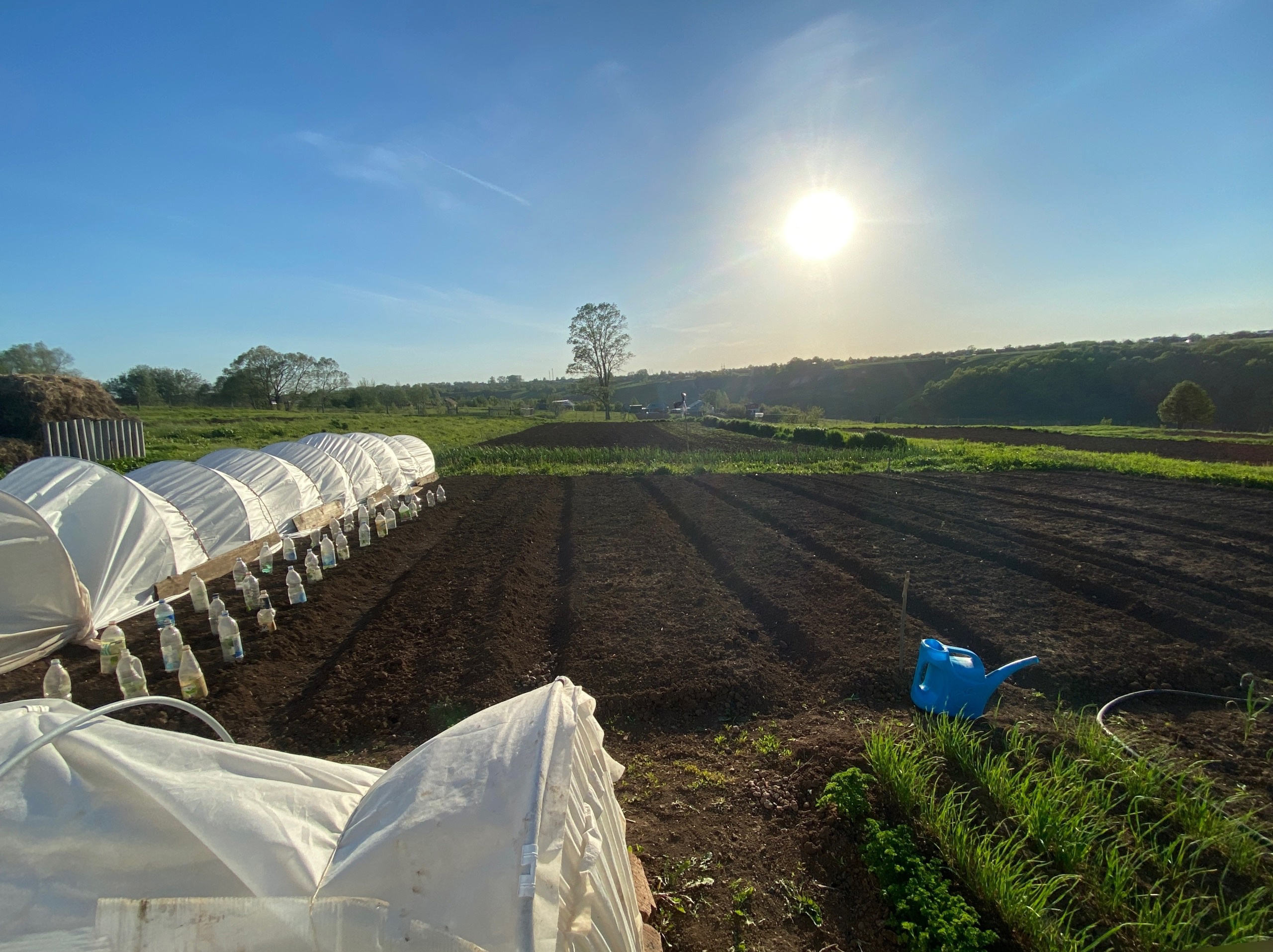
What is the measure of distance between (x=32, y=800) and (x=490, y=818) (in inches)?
39.2

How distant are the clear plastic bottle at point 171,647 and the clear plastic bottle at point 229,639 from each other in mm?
291

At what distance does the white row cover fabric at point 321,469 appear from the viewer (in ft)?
34.7

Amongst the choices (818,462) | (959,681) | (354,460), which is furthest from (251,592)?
(818,462)

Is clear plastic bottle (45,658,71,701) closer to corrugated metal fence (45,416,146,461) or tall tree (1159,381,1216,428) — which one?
corrugated metal fence (45,416,146,461)

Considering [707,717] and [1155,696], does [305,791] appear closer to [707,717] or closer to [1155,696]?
[707,717]

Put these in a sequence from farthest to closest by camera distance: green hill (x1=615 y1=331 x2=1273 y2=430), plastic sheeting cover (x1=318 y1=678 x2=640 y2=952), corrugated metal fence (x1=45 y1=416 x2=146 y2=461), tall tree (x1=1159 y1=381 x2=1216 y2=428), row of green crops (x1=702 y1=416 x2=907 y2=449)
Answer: green hill (x1=615 y1=331 x2=1273 y2=430), tall tree (x1=1159 y1=381 x2=1216 y2=428), row of green crops (x1=702 y1=416 x2=907 y2=449), corrugated metal fence (x1=45 y1=416 x2=146 y2=461), plastic sheeting cover (x1=318 y1=678 x2=640 y2=952)

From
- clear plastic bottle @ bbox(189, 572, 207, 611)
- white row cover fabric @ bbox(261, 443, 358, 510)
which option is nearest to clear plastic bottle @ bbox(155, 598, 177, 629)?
clear plastic bottle @ bbox(189, 572, 207, 611)

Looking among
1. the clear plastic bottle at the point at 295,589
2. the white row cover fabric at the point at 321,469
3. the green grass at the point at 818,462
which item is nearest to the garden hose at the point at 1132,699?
the clear plastic bottle at the point at 295,589

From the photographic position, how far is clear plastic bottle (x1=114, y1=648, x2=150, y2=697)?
390cm

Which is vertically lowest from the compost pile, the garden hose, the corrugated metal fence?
the garden hose

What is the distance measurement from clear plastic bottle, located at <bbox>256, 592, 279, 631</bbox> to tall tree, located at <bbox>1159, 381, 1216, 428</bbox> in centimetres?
4415

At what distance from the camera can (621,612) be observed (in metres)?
6.21

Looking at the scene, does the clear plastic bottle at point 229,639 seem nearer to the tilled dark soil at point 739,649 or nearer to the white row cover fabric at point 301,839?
the tilled dark soil at point 739,649

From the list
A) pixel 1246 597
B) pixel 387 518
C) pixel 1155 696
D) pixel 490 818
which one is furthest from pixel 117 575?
pixel 1246 597
